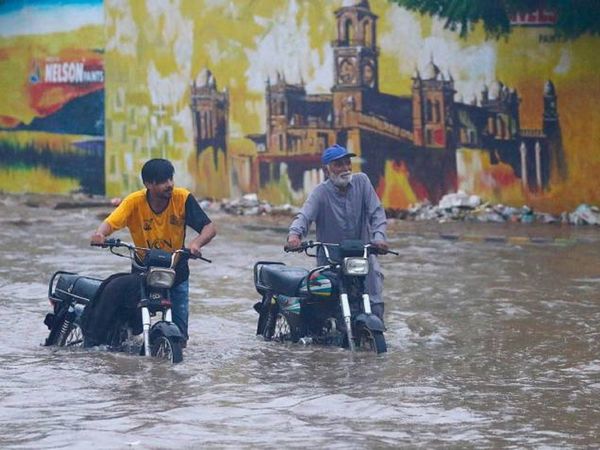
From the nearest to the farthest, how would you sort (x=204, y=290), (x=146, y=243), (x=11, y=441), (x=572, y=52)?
1. (x=11, y=441)
2. (x=146, y=243)
3. (x=204, y=290)
4. (x=572, y=52)

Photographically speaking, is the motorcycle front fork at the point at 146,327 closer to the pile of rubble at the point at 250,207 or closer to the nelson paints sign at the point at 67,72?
the pile of rubble at the point at 250,207

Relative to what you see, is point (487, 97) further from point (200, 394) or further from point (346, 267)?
point (200, 394)

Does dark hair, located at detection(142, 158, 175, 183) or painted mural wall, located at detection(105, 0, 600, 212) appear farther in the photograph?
painted mural wall, located at detection(105, 0, 600, 212)

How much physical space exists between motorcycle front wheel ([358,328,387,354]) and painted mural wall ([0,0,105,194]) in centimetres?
1586

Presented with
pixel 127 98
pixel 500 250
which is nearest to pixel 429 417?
pixel 500 250

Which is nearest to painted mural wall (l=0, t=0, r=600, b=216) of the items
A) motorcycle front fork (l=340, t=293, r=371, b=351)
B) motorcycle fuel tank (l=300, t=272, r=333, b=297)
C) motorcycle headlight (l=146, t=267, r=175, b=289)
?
motorcycle fuel tank (l=300, t=272, r=333, b=297)

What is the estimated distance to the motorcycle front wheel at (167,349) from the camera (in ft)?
33.1

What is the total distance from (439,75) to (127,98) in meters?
6.19

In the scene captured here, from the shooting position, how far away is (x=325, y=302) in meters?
11.1

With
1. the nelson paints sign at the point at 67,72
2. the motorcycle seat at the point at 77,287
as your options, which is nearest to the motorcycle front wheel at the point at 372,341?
the motorcycle seat at the point at 77,287

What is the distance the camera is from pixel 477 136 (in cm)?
2173

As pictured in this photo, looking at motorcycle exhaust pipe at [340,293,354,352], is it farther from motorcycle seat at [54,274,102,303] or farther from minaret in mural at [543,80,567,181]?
minaret in mural at [543,80,567,181]

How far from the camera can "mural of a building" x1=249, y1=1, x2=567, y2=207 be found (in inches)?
842

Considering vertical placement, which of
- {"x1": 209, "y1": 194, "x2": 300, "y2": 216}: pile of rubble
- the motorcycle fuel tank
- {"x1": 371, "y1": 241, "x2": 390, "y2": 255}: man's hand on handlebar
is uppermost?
{"x1": 209, "y1": 194, "x2": 300, "y2": 216}: pile of rubble
